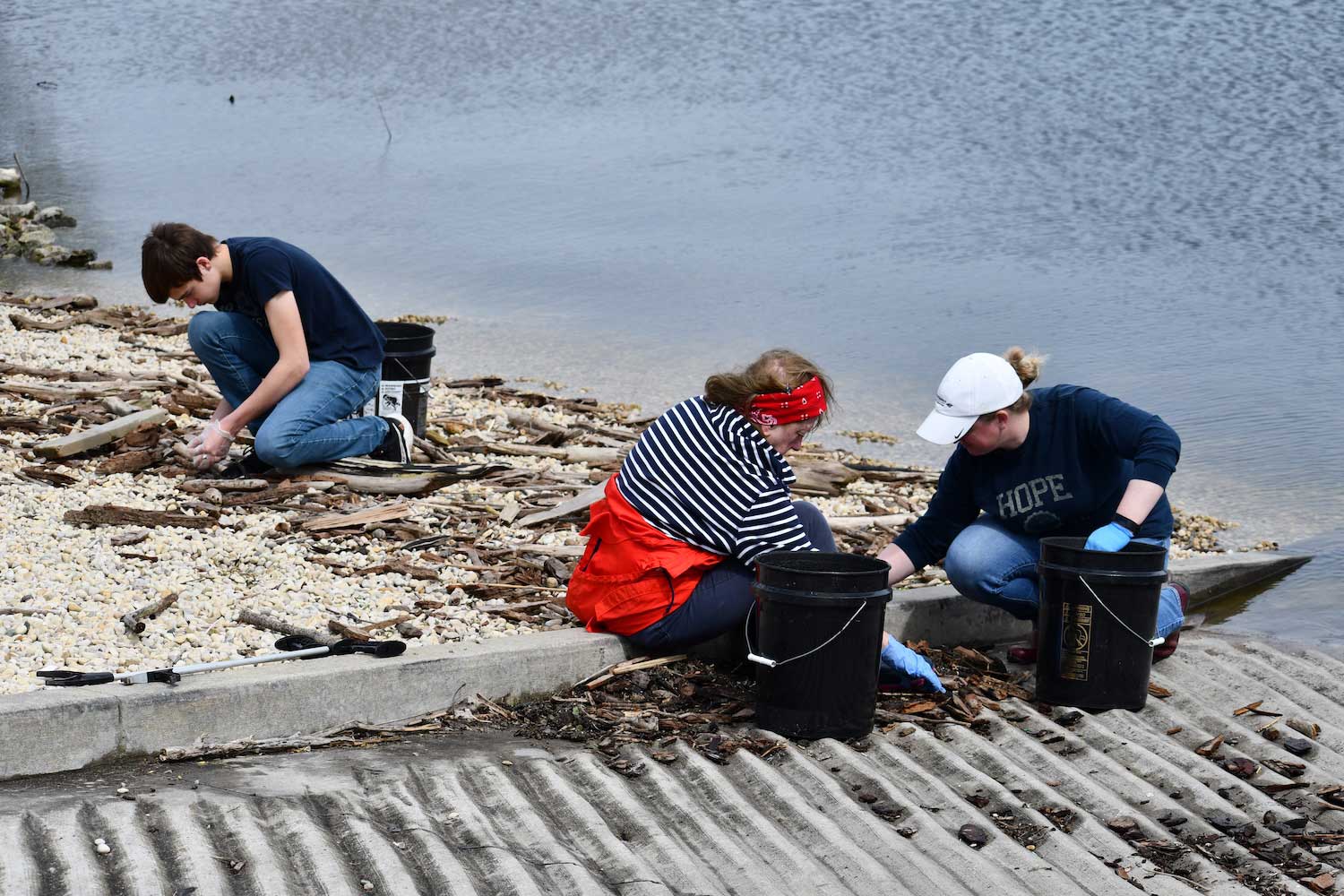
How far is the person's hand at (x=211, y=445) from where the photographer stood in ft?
22.9

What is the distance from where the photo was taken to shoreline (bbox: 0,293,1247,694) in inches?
200

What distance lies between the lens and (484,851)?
3.70m

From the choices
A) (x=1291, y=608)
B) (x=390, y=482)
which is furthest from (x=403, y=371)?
(x=1291, y=608)

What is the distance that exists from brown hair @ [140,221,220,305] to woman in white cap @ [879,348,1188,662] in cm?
346

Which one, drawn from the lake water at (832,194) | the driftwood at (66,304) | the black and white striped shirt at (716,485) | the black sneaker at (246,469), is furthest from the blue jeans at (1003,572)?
the driftwood at (66,304)

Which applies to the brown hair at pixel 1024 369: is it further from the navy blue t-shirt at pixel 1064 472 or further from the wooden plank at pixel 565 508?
the wooden plank at pixel 565 508

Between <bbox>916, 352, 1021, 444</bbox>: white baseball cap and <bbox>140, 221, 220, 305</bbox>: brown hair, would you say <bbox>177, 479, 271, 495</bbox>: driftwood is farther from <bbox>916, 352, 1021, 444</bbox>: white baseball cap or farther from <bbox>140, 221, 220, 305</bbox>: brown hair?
<bbox>916, 352, 1021, 444</bbox>: white baseball cap

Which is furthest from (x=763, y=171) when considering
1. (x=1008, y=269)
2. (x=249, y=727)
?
(x=249, y=727)

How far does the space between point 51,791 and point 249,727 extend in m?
0.63

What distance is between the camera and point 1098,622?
4.91 m

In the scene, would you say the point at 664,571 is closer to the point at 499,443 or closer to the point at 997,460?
the point at 997,460

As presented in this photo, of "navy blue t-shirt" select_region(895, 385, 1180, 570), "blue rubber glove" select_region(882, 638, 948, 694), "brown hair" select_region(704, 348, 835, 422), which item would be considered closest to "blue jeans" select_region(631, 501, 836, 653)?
"blue rubber glove" select_region(882, 638, 948, 694)

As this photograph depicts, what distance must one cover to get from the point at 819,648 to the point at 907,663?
2.09 ft

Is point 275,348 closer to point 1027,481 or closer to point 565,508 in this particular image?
point 565,508
